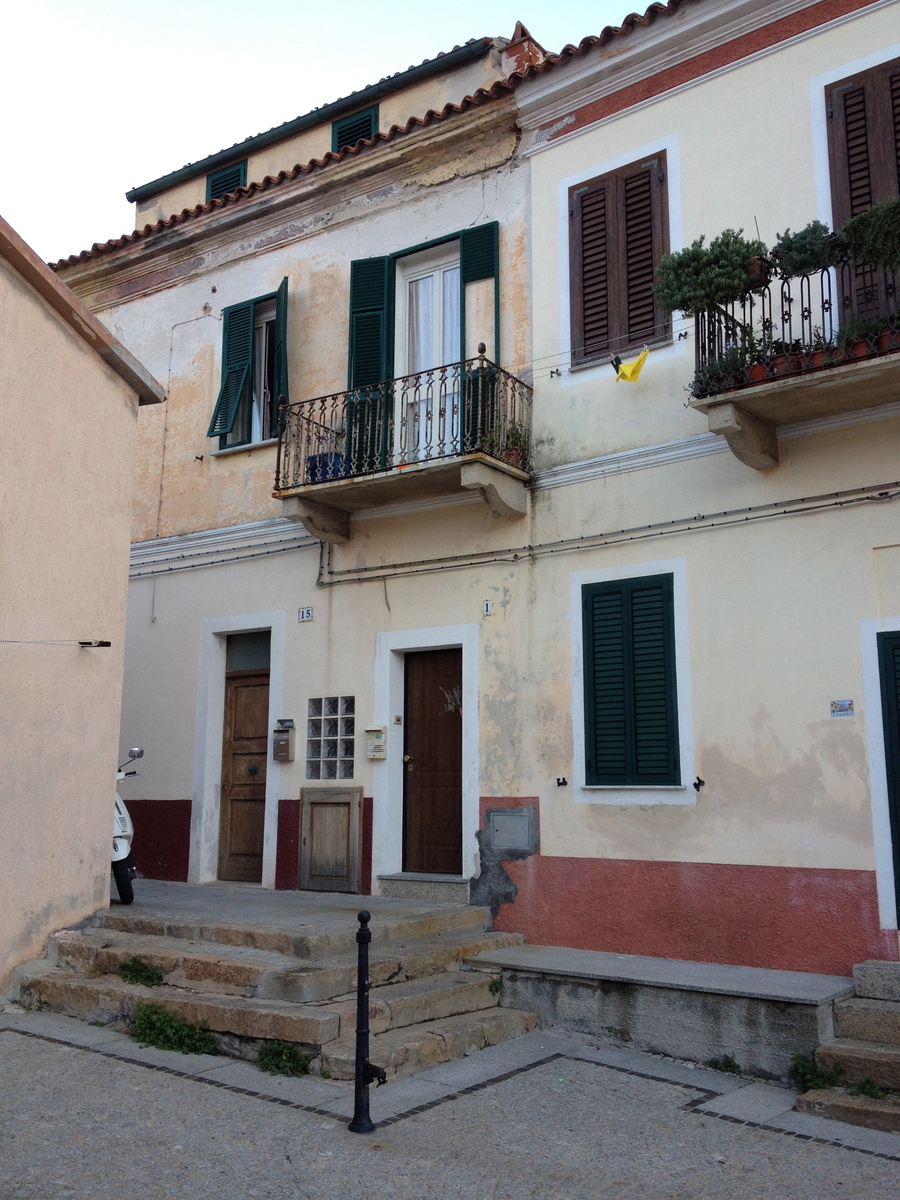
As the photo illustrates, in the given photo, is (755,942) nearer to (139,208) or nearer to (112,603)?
(112,603)

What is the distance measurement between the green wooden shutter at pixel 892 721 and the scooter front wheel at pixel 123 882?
19.6 ft

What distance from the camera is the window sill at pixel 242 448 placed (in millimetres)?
11172

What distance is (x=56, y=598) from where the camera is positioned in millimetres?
8023

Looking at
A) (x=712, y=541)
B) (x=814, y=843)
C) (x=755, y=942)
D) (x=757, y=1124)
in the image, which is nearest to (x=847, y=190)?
(x=712, y=541)

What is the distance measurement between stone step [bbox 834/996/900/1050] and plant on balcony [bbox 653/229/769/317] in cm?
480

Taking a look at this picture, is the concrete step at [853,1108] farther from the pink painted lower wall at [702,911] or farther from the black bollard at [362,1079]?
the black bollard at [362,1079]

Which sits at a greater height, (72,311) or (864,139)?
(864,139)

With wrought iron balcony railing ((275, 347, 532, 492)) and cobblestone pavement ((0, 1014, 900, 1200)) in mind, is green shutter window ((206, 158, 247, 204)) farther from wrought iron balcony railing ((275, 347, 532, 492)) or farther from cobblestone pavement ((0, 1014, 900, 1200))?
Answer: cobblestone pavement ((0, 1014, 900, 1200))

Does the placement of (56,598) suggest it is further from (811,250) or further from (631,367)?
(811,250)

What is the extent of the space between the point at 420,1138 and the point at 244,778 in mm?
6322

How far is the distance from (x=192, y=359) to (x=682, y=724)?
285 inches

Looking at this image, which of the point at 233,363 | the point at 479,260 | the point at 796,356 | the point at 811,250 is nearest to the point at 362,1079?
the point at 796,356

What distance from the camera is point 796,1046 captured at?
20.6ft

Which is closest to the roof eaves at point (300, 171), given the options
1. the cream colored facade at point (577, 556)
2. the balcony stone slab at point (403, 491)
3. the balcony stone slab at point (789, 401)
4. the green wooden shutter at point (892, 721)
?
the cream colored facade at point (577, 556)
